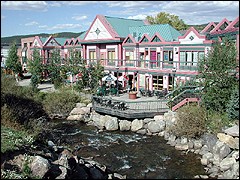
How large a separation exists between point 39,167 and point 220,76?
1443cm

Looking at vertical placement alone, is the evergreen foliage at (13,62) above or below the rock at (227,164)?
Answer: above

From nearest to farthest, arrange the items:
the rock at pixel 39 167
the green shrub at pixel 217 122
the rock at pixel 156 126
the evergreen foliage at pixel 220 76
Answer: the rock at pixel 39 167, the green shrub at pixel 217 122, the evergreen foliage at pixel 220 76, the rock at pixel 156 126

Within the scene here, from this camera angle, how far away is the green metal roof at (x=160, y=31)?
116ft

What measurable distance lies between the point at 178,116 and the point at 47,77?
29.9 meters

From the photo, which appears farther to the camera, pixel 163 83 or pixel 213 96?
pixel 163 83

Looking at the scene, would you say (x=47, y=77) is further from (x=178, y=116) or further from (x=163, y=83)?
(x=178, y=116)

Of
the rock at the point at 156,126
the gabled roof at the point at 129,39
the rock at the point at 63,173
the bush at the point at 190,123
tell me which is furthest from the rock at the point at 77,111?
the rock at the point at 63,173

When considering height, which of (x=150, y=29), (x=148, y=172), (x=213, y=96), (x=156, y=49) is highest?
(x=150, y=29)

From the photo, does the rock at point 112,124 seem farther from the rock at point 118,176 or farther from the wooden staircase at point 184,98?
the rock at point 118,176

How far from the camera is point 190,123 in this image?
22.1 metres

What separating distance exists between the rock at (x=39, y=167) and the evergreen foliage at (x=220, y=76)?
531 inches

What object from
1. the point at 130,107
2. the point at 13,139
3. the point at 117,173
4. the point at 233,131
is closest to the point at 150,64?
the point at 130,107

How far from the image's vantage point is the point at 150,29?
38.5m

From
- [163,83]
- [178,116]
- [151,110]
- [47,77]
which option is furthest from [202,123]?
[47,77]
